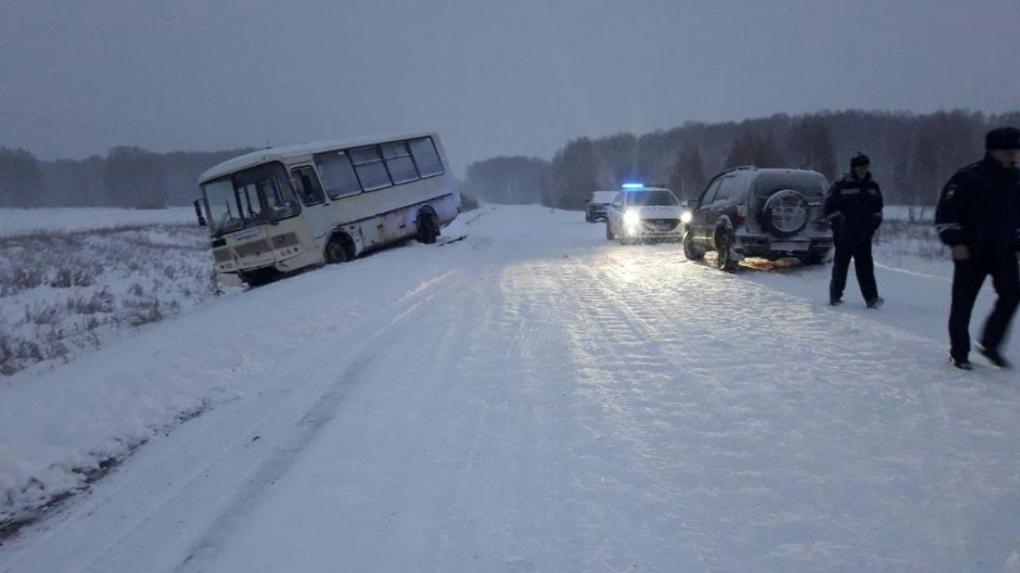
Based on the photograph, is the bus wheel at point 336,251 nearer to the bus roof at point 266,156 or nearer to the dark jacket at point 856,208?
the bus roof at point 266,156

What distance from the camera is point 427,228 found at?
1927 cm

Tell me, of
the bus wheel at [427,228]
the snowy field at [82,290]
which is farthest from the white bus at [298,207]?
the snowy field at [82,290]

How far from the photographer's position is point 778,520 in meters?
2.92

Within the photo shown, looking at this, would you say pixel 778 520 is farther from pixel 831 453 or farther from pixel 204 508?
pixel 204 508

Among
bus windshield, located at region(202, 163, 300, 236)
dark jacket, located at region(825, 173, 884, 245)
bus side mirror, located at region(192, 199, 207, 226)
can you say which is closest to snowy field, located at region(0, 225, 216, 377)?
bus side mirror, located at region(192, 199, 207, 226)

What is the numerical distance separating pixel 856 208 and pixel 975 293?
8.47 feet

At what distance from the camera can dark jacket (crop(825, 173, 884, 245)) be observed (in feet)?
24.0

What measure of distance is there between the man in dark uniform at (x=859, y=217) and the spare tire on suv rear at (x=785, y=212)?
2609mm

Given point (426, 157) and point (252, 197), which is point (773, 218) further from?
point (426, 157)

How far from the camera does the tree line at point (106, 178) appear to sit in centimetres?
11862

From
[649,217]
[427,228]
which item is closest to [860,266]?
[649,217]

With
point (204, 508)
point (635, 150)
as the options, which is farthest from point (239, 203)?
point (635, 150)

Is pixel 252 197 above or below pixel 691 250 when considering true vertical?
above

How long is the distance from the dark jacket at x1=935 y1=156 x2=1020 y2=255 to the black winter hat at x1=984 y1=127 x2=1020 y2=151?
0.12 m
